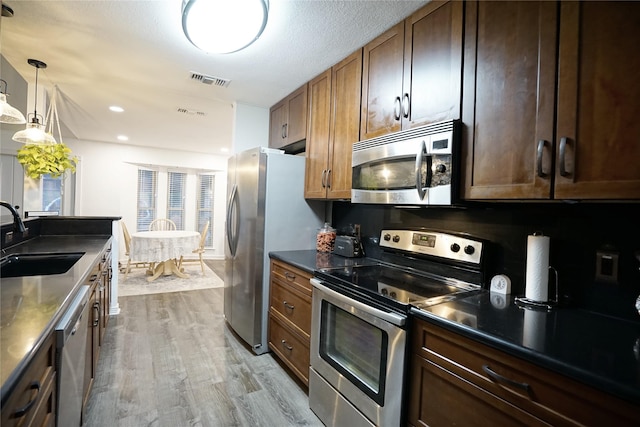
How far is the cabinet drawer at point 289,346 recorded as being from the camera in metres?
2.05

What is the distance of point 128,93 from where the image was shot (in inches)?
121

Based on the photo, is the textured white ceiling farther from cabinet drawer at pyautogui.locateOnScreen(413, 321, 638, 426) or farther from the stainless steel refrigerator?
cabinet drawer at pyautogui.locateOnScreen(413, 321, 638, 426)

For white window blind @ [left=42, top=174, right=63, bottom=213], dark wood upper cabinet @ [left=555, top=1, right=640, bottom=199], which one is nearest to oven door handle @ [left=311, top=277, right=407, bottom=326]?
dark wood upper cabinet @ [left=555, top=1, right=640, bottom=199]

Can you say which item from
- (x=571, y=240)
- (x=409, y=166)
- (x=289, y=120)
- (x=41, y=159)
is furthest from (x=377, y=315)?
(x=41, y=159)

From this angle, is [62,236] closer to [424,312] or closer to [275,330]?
[275,330]

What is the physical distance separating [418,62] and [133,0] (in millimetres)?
1554

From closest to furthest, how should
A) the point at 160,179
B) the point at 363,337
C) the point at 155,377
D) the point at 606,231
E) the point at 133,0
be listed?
the point at 606,231 < the point at 363,337 < the point at 133,0 < the point at 155,377 < the point at 160,179

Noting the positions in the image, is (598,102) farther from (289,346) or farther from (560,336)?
(289,346)

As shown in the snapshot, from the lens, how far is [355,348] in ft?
5.14

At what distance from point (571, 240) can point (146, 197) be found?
7.01m

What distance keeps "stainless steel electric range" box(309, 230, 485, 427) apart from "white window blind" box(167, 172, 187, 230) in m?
5.79

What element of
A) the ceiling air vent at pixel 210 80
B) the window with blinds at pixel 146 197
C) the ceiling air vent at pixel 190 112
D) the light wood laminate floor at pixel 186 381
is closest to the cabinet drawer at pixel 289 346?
the light wood laminate floor at pixel 186 381

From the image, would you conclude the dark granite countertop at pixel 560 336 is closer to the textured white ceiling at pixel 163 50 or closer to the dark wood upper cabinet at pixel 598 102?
the dark wood upper cabinet at pixel 598 102

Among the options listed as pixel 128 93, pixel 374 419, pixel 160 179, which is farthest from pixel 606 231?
pixel 160 179
